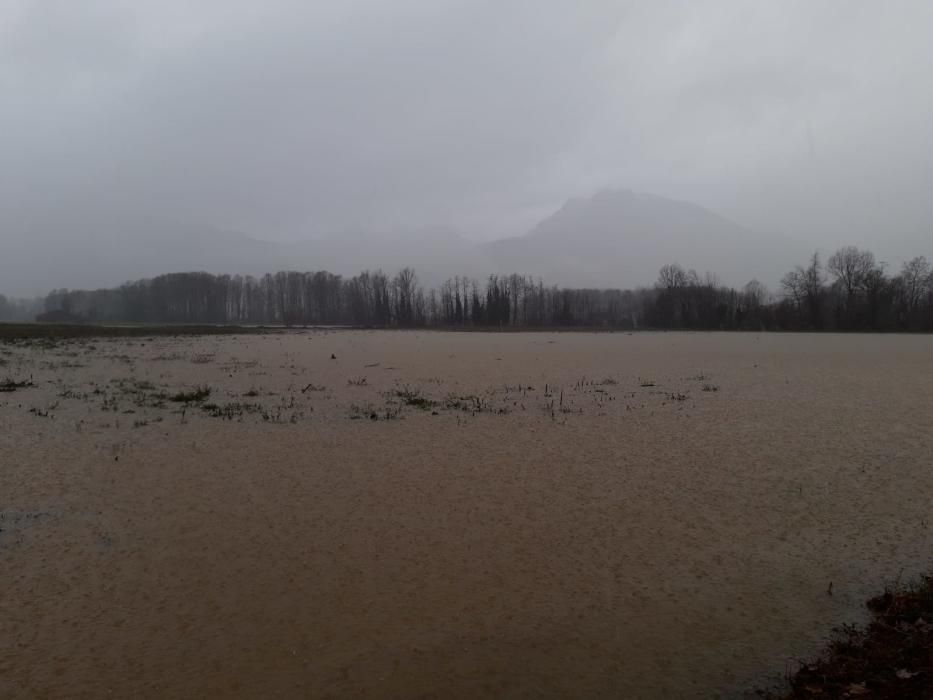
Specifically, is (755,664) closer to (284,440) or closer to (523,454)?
(523,454)

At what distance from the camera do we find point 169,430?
43.1 feet

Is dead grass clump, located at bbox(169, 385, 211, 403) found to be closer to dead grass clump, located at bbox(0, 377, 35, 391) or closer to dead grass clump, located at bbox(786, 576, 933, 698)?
dead grass clump, located at bbox(0, 377, 35, 391)

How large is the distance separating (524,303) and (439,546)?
147 metres

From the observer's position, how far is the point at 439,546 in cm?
696

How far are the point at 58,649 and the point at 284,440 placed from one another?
7654mm

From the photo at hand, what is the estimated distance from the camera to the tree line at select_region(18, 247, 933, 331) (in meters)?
96.9

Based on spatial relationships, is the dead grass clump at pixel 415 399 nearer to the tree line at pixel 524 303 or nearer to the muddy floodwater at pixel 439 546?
the muddy floodwater at pixel 439 546

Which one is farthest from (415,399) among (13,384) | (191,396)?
(13,384)

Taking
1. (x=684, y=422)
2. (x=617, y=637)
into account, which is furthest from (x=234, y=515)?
(x=684, y=422)

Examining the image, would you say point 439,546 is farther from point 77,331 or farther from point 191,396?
point 77,331

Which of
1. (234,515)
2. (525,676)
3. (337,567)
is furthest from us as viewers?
(234,515)

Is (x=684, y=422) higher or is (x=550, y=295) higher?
(x=550, y=295)

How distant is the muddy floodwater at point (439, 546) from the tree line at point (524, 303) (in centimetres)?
9765

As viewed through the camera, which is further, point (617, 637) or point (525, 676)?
point (617, 637)
